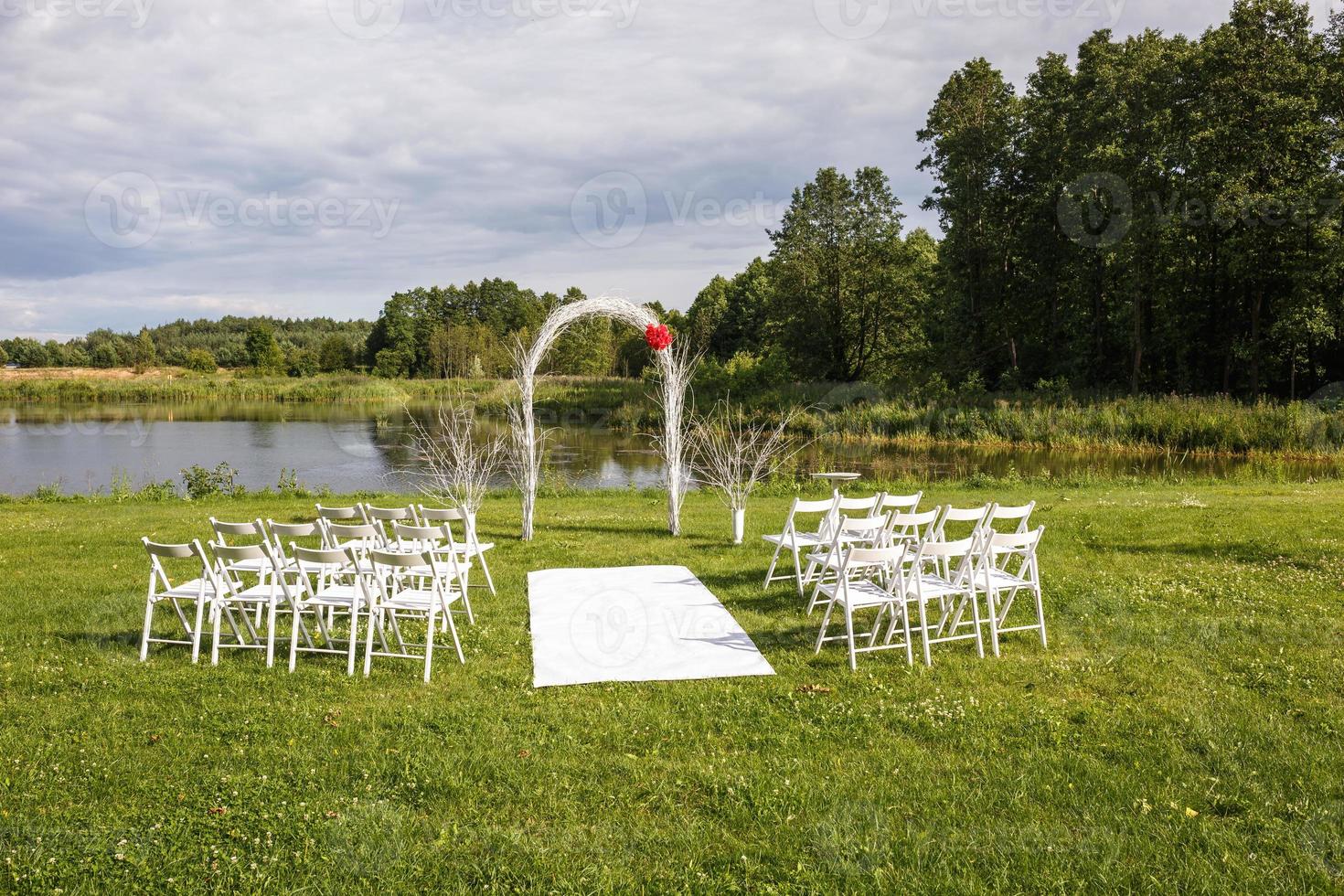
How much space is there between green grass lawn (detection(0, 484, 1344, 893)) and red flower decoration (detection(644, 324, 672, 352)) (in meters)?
4.64

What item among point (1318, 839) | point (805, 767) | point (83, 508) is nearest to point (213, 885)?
point (805, 767)

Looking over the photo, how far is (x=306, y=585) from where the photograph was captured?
18.9ft

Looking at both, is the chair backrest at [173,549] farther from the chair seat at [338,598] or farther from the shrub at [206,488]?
the shrub at [206,488]

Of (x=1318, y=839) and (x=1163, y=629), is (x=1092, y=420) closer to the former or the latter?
(x=1163, y=629)

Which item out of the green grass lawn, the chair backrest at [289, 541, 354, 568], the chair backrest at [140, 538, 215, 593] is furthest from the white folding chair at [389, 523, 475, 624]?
the chair backrest at [140, 538, 215, 593]

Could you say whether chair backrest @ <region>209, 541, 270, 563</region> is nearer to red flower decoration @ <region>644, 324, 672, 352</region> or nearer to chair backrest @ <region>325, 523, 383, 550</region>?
chair backrest @ <region>325, 523, 383, 550</region>

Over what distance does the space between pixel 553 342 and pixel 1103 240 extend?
2644 centimetres

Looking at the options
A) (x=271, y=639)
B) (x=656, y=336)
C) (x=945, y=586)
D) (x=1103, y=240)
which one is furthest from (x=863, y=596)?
(x=1103, y=240)

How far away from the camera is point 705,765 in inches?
169

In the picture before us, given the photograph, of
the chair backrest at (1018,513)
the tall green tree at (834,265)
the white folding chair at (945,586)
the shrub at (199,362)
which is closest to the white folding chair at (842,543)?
the white folding chair at (945,586)

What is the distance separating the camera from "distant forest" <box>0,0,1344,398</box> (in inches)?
1001

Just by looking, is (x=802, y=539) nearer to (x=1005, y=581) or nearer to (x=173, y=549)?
(x=1005, y=581)

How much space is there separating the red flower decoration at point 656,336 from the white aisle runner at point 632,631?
11.0ft

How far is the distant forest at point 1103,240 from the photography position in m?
25.4
